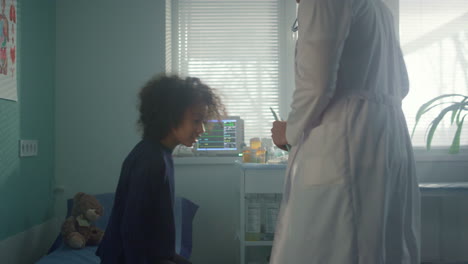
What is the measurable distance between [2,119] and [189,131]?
145 centimetres

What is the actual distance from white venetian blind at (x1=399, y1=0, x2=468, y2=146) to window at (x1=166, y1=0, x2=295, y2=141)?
2.91 ft

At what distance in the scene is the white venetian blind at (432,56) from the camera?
3004 millimetres

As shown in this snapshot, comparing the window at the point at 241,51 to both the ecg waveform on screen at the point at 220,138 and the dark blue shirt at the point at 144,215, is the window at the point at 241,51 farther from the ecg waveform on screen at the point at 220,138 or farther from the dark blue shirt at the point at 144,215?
the dark blue shirt at the point at 144,215

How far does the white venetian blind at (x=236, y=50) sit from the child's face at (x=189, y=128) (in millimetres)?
1903

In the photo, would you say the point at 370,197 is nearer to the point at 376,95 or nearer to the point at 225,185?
the point at 376,95

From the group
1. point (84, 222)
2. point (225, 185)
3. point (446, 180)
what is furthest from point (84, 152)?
point (446, 180)

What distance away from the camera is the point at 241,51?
10.2 ft

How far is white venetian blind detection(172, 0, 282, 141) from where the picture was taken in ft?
10.2

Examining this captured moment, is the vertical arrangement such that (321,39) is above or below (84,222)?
above

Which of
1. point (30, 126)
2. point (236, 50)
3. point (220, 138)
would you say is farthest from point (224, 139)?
point (30, 126)

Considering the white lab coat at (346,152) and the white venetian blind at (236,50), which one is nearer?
the white lab coat at (346,152)

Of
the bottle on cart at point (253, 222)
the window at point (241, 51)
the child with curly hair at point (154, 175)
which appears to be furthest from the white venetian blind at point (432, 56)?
the child with curly hair at point (154, 175)

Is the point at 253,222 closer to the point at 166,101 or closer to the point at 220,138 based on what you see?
the point at 220,138

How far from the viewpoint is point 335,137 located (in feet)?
3.48
